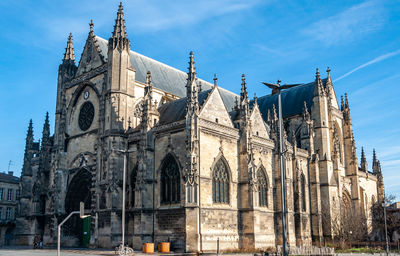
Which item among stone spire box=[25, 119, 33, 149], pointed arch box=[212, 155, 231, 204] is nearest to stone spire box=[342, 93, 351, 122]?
pointed arch box=[212, 155, 231, 204]

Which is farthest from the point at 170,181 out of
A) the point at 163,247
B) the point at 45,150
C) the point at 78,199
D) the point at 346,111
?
the point at 346,111

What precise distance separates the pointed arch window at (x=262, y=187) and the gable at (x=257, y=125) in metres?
3.20

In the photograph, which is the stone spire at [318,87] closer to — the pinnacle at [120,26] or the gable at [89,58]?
the pinnacle at [120,26]

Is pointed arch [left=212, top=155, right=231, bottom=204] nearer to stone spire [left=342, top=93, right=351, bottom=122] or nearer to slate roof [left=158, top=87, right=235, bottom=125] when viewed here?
slate roof [left=158, top=87, right=235, bottom=125]

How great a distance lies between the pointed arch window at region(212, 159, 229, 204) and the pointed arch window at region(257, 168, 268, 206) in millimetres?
4443

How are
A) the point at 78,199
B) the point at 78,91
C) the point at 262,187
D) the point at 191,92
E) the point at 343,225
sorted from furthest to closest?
1. the point at 78,91
2. the point at 343,225
3. the point at 78,199
4. the point at 262,187
5. the point at 191,92

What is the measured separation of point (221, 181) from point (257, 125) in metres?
7.52

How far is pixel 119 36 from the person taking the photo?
35094 mm

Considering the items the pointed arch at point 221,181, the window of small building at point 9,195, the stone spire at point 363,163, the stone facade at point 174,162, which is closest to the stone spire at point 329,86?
the stone facade at point 174,162

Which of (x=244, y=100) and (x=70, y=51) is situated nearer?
(x=244, y=100)

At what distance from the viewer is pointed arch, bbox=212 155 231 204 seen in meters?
29.2

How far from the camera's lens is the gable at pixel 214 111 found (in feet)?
98.0

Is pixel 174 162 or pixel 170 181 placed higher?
pixel 174 162

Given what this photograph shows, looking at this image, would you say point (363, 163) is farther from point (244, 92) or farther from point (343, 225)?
point (244, 92)
